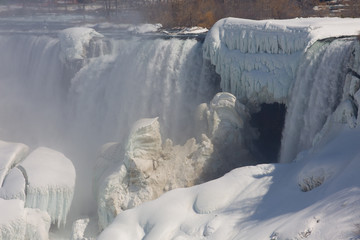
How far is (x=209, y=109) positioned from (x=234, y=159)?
40.1 inches

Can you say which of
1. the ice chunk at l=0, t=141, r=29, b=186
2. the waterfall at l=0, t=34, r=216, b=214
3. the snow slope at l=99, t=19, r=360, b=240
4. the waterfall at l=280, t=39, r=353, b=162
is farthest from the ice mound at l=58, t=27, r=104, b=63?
the waterfall at l=280, t=39, r=353, b=162

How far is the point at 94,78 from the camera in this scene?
52.2ft

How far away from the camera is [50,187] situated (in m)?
A: 11.9

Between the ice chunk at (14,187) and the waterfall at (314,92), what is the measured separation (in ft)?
14.7

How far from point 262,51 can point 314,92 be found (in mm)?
1899

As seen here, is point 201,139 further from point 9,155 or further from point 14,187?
point 9,155

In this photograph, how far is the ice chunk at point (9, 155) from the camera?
12898 mm

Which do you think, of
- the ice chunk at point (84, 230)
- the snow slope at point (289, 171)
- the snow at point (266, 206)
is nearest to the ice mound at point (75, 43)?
the snow slope at point (289, 171)

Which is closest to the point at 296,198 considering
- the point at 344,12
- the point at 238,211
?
the point at 238,211

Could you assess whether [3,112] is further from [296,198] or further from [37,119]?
[296,198]

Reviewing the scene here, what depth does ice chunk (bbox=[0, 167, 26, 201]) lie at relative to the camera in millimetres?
11750

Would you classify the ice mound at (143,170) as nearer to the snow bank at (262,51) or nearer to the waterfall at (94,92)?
the waterfall at (94,92)

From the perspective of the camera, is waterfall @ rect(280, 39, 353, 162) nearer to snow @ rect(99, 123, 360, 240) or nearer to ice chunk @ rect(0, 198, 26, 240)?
snow @ rect(99, 123, 360, 240)

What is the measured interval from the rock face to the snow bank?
20.7 inches
